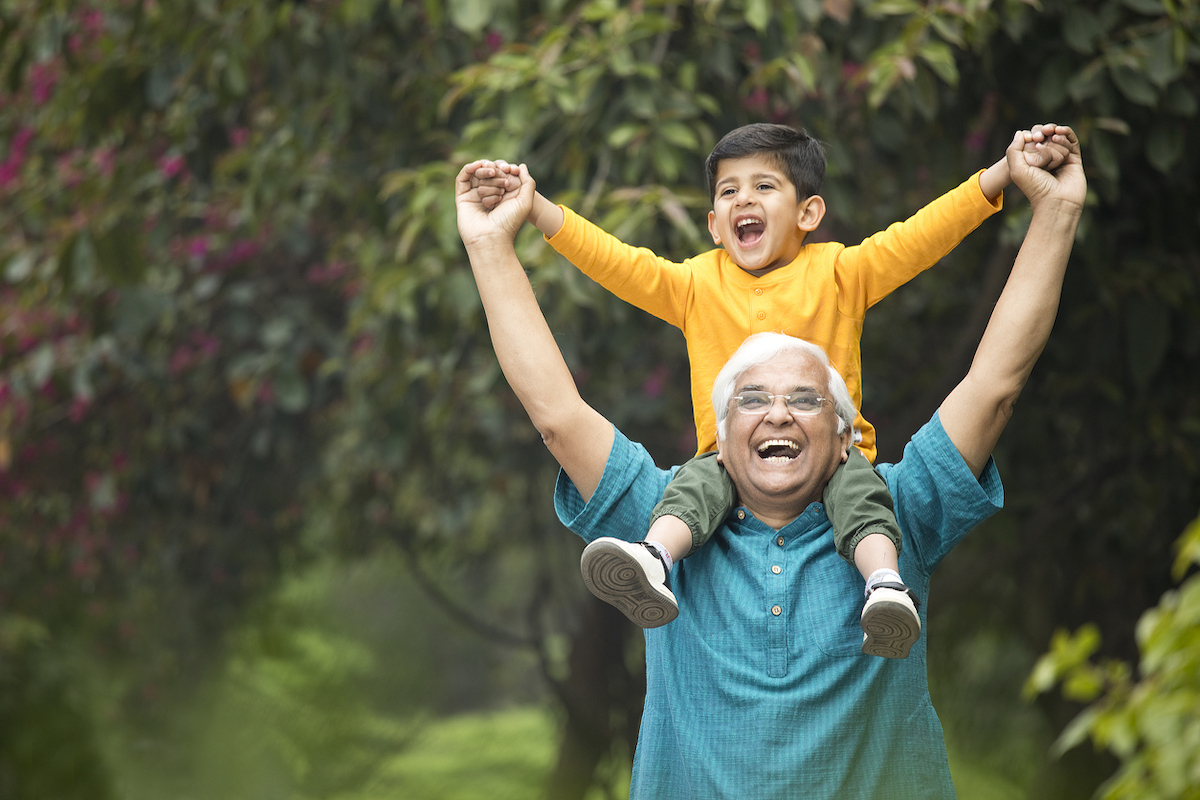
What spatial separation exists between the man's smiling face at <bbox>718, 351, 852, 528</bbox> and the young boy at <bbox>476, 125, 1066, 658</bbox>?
0.04ft

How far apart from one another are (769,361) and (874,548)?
0.27 m

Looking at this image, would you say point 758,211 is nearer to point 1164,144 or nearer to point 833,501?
point 833,501

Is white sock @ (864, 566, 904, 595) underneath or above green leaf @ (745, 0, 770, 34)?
underneath

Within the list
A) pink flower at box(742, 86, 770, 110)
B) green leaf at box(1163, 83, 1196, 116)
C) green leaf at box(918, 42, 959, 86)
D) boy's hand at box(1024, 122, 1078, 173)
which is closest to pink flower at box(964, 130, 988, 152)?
pink flower at box(742, 86, 770, 110)

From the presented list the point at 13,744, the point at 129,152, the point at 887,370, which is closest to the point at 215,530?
the point at 13,744

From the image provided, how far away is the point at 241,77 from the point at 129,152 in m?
1.29

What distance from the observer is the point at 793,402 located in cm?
155

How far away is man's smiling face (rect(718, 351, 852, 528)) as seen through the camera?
1548mm

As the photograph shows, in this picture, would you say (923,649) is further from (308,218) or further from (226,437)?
(226,437)

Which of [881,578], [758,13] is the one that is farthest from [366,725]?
[881,578]

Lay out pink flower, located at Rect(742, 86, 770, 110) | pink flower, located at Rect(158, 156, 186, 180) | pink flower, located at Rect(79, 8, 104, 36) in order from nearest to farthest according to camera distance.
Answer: pink flower, located at Rect(742, 86, 770, 110), pink flower, located at Rect(79, 8, 104, 36), pink flower, located at Rect(158, 156, 186, 180)

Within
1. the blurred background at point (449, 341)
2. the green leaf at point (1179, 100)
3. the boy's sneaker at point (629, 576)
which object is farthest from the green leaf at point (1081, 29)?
the boy's sneaker at point (629, 576)

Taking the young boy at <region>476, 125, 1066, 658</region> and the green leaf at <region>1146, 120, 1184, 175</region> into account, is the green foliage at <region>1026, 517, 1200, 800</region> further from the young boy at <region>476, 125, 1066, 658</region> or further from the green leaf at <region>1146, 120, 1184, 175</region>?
the green leaf at <region>1146, 120, 1184, 175</region>

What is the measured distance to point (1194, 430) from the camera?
11.9 feet
